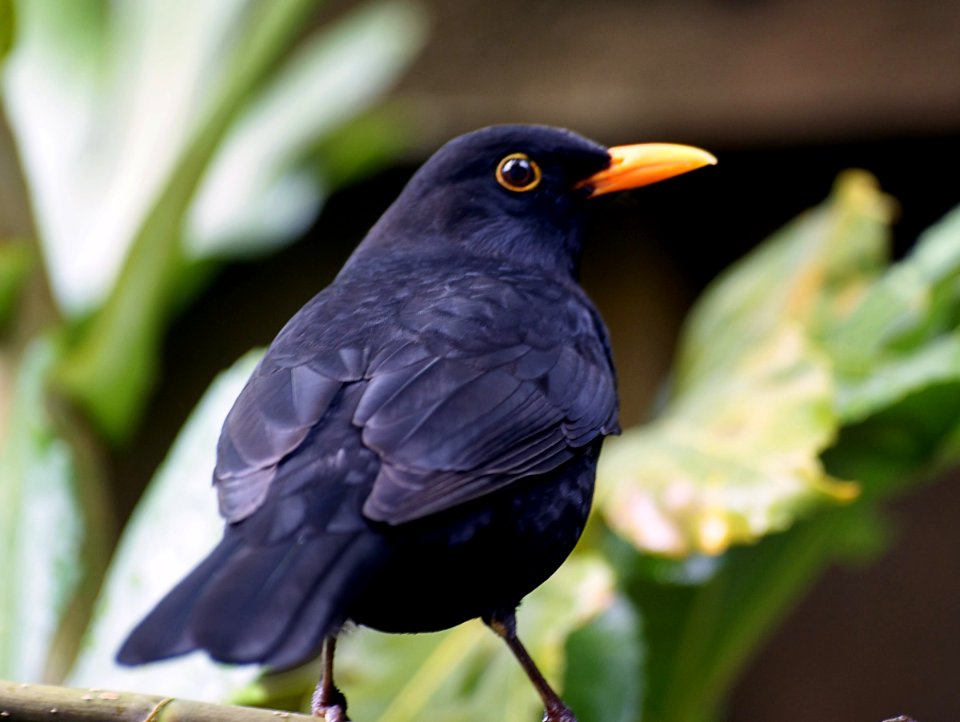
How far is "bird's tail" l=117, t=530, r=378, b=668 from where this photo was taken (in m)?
1.23

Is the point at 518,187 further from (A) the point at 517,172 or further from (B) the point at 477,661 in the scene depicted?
(B) the point at 477,661

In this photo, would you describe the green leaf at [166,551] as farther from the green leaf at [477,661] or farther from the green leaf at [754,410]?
the green leaf at [754,410]

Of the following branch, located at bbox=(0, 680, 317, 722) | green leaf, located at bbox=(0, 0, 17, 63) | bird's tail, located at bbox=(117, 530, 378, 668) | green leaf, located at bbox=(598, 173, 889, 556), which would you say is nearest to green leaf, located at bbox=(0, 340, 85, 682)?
green leaf, located at bbox=(0, 0, 17, 63)

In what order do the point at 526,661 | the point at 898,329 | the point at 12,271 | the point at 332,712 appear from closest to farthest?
1. the point at 526,661
2. the point at 332,712
3. the point at 898,329
4. the point at 12,271

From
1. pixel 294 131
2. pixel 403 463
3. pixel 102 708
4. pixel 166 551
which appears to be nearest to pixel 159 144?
pixel 294 131

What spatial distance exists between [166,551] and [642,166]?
1.14 metres

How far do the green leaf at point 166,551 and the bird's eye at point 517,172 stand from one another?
672mm

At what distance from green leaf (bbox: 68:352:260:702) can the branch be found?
0.99m

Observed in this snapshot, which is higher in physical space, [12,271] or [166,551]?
[12,271]

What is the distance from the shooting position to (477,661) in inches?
106

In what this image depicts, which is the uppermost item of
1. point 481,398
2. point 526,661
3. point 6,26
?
point 6,26

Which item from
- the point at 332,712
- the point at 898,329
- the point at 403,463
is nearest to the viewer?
the point at 403,463

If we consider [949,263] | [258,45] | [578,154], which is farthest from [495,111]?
[578,154]

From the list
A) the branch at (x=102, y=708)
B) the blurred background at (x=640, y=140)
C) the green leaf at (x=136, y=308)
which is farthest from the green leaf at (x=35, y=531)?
the branch at (x=102, y=708)
